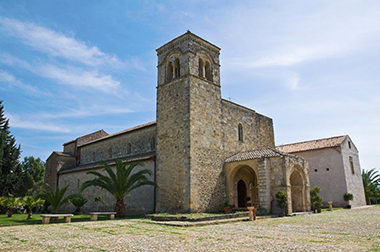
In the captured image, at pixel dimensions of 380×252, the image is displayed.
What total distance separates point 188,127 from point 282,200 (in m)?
7.94

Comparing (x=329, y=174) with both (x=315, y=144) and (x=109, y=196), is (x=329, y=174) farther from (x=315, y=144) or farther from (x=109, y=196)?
(x=109, y=196)

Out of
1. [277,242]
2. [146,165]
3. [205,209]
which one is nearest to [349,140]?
[205,209]

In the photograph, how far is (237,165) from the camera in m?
21.5

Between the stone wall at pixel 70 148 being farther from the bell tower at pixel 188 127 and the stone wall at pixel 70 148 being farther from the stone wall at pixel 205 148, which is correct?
the stone wall at pixel 205 148

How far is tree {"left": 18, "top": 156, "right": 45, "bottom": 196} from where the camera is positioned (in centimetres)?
4892

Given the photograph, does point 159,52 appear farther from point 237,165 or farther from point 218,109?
point 237,165

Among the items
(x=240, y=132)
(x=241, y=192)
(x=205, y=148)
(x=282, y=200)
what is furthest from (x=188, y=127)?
(x=241, y=192)

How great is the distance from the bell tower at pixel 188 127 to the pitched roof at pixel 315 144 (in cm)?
1275

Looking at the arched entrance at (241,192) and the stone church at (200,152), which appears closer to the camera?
the stone church at (200,152)

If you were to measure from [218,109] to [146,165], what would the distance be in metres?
7.28

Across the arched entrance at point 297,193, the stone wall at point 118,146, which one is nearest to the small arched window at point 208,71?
the stone wall at point 118,146

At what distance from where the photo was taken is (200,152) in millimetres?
20422

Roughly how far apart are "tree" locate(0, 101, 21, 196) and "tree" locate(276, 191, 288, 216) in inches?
1075

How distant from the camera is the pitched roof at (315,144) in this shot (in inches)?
1121
